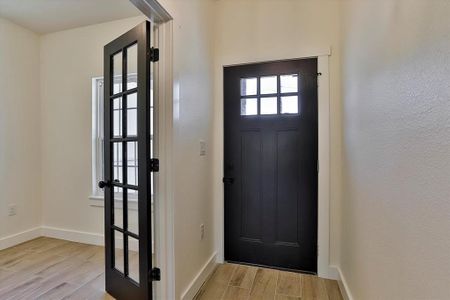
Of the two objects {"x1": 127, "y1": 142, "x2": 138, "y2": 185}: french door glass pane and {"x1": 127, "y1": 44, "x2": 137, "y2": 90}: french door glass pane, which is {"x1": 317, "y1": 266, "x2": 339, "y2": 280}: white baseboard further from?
{"x1": 127, "y1": 44, "x2": 137, "y2": 90}: french door glass pane

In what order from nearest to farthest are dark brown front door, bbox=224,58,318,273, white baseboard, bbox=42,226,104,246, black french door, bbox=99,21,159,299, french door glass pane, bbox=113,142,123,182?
black french door, bbox=99,21,159,299
french door glass pane, bbox=113,142,123,182
dark brown front door, bbox=224,58,318,273
white baseboard, bbox=42,226,104,246

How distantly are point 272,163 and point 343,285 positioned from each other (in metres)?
1.19

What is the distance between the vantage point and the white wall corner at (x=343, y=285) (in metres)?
1.78

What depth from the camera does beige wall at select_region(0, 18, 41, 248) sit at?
2.91m

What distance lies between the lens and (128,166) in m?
1.81

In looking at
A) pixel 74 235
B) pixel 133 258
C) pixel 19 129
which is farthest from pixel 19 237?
pixel 133 258

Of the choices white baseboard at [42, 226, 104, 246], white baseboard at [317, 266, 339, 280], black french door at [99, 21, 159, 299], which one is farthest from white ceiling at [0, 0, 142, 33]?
white baseboard at [317, 266, 339, 280]

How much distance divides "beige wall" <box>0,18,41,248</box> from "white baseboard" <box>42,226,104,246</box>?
8.1 inches

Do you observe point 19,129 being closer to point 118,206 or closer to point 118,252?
point 118,206

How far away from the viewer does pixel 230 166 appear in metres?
2.52

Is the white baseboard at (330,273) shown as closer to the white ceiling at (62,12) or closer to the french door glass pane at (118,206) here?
the french door glass pane at (118,206)

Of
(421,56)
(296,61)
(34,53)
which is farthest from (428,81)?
(34,53)

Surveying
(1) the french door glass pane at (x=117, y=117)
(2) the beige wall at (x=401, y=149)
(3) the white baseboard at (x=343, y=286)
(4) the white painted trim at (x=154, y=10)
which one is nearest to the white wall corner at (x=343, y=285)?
(3) the white baseboard at (x=343, y=286)

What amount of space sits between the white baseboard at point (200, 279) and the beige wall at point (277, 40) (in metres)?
0.21
